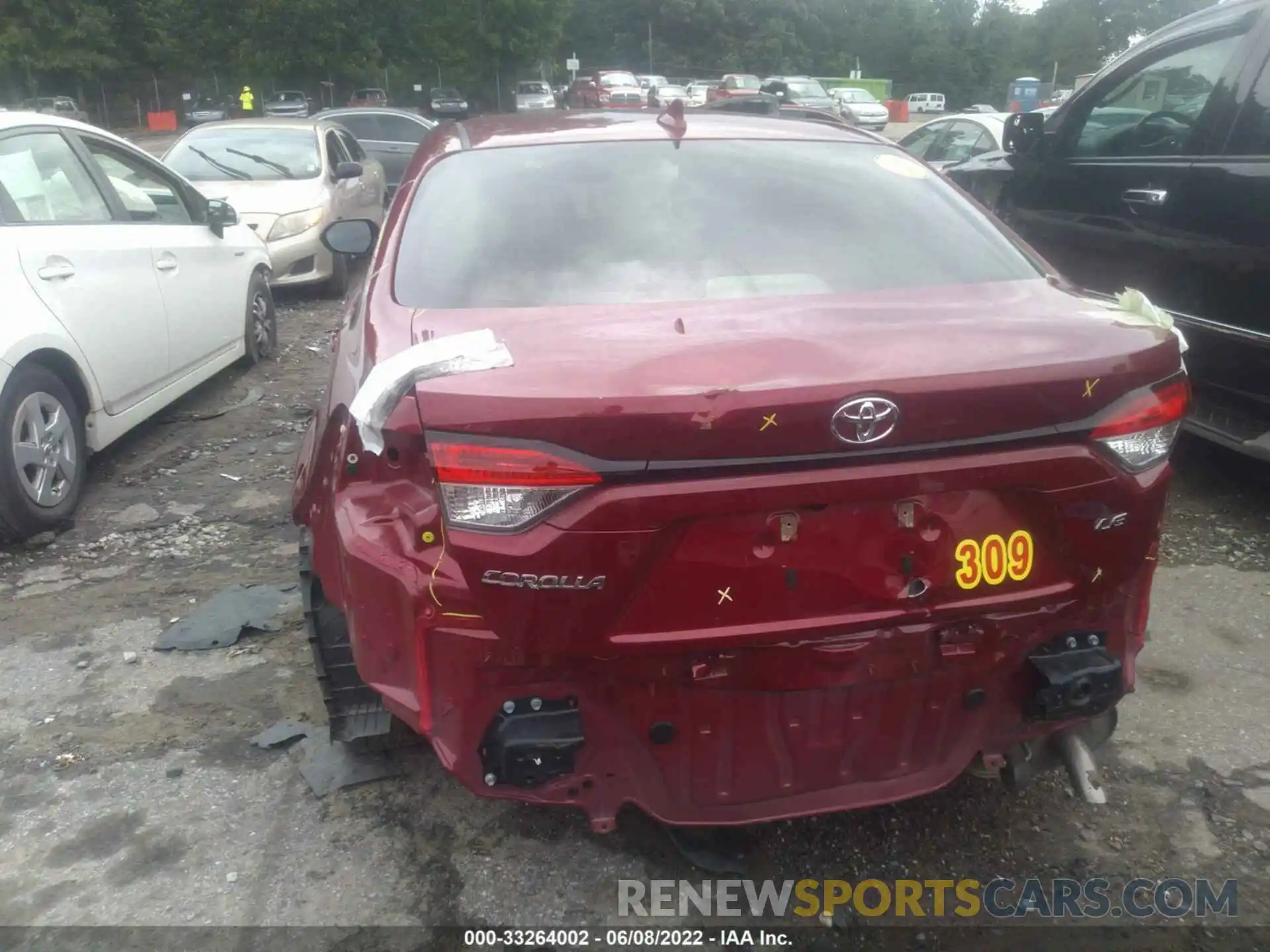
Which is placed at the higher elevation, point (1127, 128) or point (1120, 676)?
point (1127, 128)


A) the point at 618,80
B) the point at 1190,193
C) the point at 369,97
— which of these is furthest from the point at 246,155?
the point at 369,97

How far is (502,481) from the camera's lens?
1.96 meters

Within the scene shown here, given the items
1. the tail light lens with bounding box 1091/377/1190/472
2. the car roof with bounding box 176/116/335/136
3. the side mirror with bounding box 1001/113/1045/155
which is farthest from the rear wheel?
the car roof with bounding box 176/116/335/136

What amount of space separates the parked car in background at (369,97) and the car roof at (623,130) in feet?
132

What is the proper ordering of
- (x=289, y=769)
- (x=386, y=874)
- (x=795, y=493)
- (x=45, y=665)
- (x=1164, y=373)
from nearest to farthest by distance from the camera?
(x=795, y=493) → (x=1164, y=373) → (x=386, y=874) → (x=289, y=769) → (x=45, y=665)

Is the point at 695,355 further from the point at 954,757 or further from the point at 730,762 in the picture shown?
the point at 954,757

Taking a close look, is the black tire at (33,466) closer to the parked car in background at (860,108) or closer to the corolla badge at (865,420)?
the corolla badge at (865,420)

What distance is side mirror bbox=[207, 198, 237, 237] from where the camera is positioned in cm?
615

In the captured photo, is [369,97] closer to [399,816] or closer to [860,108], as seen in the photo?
[860,108]

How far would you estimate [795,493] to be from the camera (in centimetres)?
201

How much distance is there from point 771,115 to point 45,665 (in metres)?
3.09

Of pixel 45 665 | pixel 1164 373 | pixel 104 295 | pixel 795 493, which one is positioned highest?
pixel 1164 373

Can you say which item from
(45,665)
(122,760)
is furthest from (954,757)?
(45,665)

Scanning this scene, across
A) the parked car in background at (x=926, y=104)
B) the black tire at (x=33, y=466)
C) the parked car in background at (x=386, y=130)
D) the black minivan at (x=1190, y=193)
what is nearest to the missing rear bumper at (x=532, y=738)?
the black tire at (x=33, y=466)
